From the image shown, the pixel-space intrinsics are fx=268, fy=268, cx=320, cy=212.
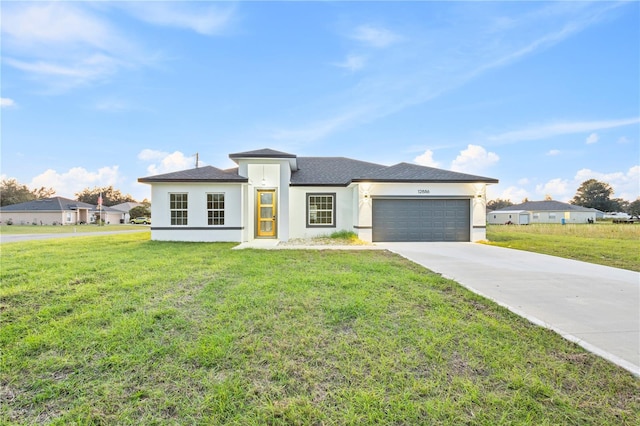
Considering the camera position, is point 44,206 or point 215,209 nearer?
point 215,209

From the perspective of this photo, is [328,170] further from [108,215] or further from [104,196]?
[104,196]

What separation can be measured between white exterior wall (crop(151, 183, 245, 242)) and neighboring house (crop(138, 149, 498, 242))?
42mm

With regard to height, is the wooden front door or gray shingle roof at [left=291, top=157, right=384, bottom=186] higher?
gray shingle roof at [left=291, top=157, right=384, bottom=186]

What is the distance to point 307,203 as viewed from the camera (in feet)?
45.9

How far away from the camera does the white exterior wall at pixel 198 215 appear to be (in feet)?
40.1

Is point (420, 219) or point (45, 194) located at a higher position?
point (45, 194)

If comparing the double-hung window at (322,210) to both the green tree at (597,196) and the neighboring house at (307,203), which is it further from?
the green tree at (597,196)

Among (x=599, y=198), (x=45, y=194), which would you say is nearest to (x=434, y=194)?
(x=599, y=198)

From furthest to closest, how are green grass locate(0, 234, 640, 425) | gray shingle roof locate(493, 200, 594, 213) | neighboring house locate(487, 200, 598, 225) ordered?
gray shingle roof locate(493, 200, 594, 213)
neighboring house locate(487, 200, 598, 225)
green grass locate(0, 234, 640, 425)

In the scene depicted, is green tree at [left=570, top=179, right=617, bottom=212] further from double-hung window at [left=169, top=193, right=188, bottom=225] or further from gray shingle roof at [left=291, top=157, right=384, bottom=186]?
double-hung window at [left=169, top=193, right=188, bottom=225]

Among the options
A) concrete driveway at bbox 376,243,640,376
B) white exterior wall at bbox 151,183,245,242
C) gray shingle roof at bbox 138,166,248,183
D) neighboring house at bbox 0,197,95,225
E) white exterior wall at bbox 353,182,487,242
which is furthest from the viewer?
neighboring house at bbox 0,197,95,225

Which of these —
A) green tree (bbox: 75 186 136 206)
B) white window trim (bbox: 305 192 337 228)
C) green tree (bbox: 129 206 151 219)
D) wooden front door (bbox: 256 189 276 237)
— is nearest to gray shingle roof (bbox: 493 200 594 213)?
white window trim (bbox: 305 192 337 228)

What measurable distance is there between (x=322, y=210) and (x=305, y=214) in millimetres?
924

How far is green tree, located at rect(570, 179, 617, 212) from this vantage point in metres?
58.3
